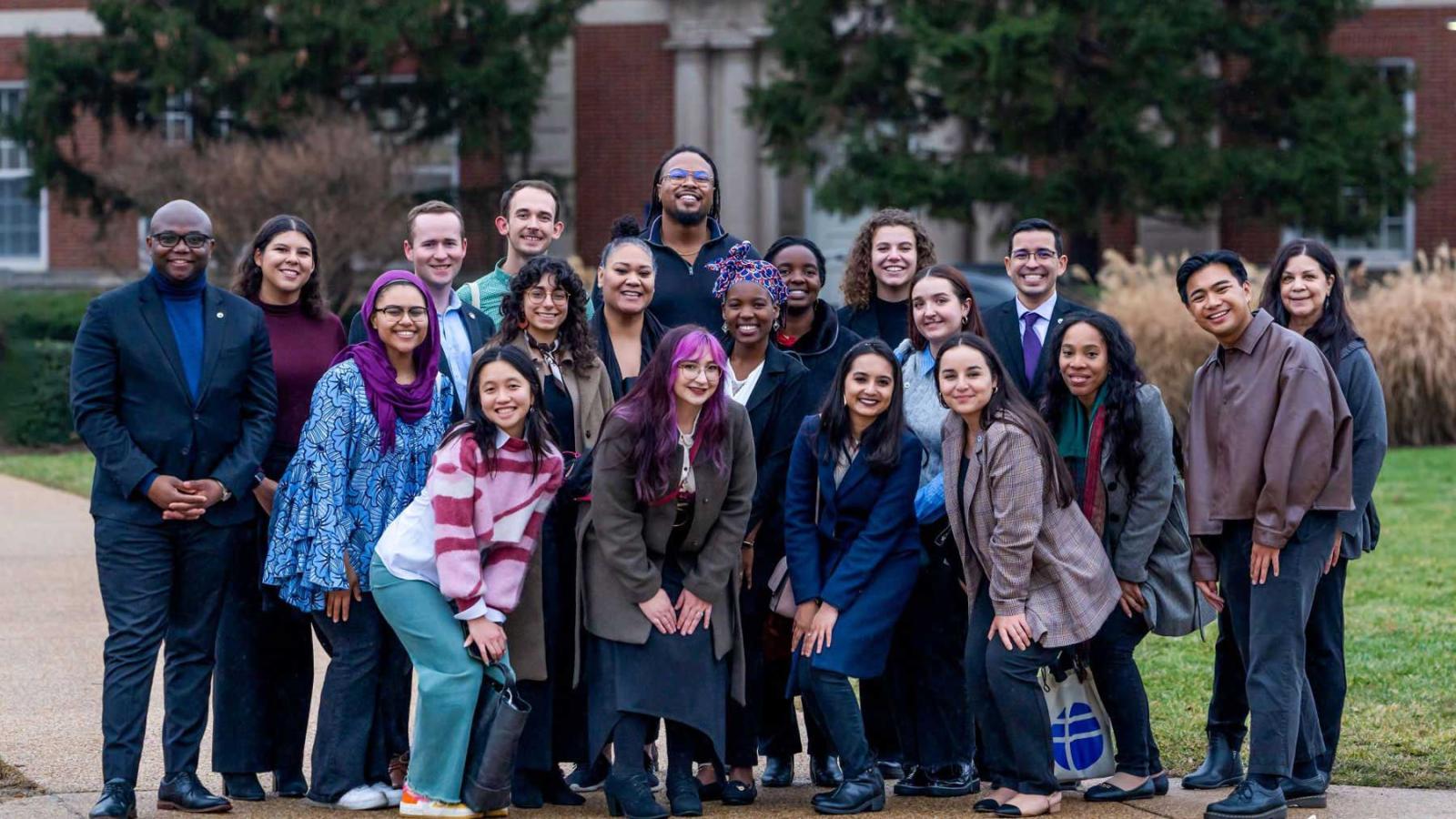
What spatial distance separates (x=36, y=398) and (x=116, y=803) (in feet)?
45.7

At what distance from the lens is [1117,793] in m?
6.18

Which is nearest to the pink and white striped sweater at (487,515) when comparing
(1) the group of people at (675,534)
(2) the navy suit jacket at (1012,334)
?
(1) the group of people at (675,534)

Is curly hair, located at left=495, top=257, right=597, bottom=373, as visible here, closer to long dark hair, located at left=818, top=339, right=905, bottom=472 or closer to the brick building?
long dark hair, located at left=818, top=339, right=905, bottom=472

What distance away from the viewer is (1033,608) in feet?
19.5

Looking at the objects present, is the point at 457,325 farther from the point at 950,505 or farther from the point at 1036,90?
the point at 1036,90

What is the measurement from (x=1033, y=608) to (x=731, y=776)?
121cm

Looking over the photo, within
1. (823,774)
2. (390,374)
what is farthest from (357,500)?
(823,774)

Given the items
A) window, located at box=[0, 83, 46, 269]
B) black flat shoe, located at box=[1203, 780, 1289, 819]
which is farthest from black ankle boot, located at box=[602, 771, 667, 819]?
window, located at box=[0, 83, 46, 269]

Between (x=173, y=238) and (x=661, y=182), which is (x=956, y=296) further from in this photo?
(x=173, y=238)

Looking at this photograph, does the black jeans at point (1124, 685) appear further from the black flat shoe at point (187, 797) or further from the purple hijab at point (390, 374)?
the black flat shoe at point (187, 797)

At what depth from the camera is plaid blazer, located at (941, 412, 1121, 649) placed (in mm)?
5930

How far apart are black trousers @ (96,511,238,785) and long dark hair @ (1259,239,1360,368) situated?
11.6 feet

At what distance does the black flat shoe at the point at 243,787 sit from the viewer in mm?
6242

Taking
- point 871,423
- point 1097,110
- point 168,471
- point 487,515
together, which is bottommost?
point 487,515
